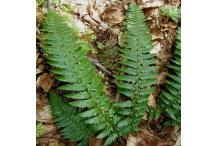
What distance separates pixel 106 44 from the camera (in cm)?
267

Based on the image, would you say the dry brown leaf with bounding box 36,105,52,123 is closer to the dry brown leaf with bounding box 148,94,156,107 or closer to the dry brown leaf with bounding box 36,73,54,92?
the dry brown leaf with bounding box 36,73,54,92

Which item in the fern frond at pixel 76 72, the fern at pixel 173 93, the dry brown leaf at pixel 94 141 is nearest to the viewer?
the fern frond at pixel 76 72

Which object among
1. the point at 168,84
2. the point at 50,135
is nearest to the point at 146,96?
the point at 168,84

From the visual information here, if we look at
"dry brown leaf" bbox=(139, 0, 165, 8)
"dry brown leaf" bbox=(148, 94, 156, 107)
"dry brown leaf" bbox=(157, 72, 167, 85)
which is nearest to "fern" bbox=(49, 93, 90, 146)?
"dry brown leaf" bbox=(148, 94, 156, 107)

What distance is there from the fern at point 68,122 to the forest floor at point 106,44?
0.11ft

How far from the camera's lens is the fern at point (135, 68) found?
2.65 meters

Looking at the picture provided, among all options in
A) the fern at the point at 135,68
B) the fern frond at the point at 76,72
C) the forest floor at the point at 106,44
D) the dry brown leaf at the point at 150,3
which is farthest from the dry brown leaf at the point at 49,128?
the dry brown leaf at the point at 150,3

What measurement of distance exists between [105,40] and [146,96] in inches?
14.8

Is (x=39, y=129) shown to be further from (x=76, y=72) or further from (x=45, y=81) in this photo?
(x=76, y=72)

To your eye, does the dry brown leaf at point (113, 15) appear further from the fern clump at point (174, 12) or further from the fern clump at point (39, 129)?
the fern clump at point (39, 129)

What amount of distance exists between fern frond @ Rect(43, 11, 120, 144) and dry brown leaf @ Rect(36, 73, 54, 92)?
4 cm

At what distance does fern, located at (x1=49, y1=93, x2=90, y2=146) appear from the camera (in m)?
2.56

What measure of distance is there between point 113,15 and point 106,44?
162mm
